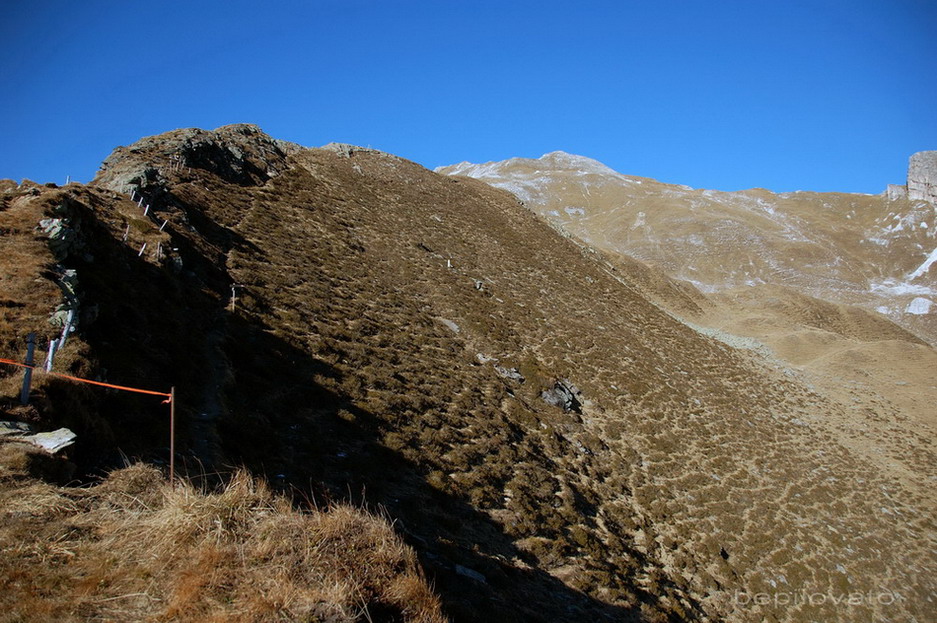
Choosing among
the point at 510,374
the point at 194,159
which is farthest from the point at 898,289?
the point at 194,159

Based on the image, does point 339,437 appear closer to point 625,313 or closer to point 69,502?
point 69,502

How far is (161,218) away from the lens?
2077 centimetres

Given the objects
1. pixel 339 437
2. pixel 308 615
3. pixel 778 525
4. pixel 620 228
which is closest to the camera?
pixel 308 615

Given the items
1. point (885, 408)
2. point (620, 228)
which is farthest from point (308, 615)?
point (620, 228)

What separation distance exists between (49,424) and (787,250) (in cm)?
13098

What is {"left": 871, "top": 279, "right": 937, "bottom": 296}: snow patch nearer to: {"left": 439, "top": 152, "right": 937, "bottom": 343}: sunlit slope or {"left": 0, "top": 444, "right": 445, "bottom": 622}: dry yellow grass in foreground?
{"left": 439, "top": 152, "right": 937, "bottom": 343}: sunlit slope

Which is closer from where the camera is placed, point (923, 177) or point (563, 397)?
point (563, 397)

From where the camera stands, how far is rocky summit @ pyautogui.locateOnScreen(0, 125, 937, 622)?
6.04 meters

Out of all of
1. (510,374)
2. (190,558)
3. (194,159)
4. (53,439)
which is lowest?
(190,558)

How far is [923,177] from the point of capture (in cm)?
13725

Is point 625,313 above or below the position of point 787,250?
below

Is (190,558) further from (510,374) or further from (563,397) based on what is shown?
(563,397)

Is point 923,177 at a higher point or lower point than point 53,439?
higher

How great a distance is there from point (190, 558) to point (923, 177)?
645ft
